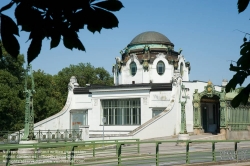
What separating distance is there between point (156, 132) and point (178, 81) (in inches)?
213

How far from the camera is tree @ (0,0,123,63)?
7.48 feet

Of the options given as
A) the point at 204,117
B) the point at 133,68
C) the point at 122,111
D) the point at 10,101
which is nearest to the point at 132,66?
the point at 133,68

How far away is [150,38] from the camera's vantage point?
45.2 meters

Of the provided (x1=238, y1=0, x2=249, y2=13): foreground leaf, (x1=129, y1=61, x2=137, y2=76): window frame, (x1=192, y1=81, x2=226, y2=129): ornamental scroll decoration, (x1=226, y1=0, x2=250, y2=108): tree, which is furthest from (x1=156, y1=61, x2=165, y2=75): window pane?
(x1=238, y1=0, x2=249, y2=13): foreground leaf

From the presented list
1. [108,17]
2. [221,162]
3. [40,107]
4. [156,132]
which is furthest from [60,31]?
[40,107]

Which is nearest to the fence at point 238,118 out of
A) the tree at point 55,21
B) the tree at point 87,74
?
the tree at point 55,21

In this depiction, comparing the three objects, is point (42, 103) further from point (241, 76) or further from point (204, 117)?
point (241, 76)

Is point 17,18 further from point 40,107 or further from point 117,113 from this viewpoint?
point 40,107

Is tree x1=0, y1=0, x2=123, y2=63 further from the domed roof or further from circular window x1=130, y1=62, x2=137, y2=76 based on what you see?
the domed roof

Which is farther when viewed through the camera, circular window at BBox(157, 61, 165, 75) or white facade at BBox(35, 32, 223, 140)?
circular window at BBox(157, 61, 165, 75)

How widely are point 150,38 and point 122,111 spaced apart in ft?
30.7

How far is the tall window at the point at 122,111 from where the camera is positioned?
130ft

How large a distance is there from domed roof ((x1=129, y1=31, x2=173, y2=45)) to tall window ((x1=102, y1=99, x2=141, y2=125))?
25.7 feet

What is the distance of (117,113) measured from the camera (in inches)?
1602
